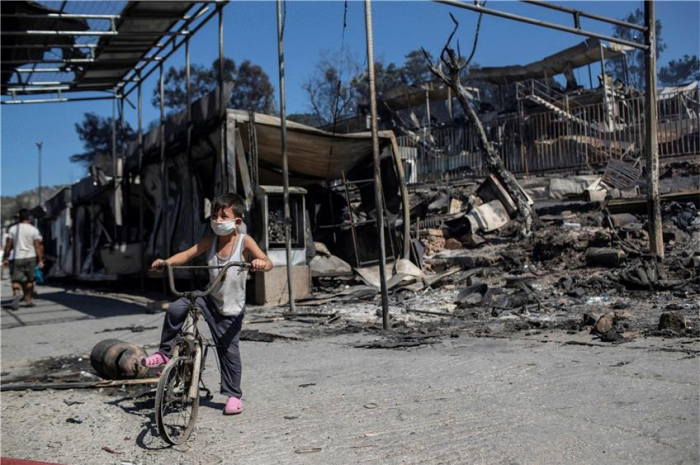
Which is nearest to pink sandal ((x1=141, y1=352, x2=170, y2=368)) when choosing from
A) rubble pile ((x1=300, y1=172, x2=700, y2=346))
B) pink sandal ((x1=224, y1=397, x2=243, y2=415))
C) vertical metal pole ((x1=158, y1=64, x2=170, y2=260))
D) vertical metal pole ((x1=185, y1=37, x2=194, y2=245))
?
pink sandal ((x1=224, y1=397, x2=243, y2=415))

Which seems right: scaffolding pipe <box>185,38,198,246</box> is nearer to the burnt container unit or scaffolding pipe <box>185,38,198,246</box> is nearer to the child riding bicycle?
the burnt container unit

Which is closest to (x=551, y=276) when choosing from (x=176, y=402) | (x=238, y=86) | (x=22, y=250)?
(x=176, y=402)

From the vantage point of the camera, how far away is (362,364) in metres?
6.29

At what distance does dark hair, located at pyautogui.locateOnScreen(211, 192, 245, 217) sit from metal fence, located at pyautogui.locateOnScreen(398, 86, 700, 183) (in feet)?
57.6

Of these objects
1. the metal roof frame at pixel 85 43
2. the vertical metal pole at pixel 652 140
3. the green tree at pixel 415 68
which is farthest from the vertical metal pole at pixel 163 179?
the green tree at pixel 415 68

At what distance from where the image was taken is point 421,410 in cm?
453

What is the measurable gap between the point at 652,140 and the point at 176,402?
1024cm

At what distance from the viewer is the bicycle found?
13.6 feet

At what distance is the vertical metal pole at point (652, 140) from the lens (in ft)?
37.5

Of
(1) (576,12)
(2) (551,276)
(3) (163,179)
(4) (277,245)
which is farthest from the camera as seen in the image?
(3) (163,179)

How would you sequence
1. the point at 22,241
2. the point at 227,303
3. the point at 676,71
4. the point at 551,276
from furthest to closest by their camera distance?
the point at 676,71 < the point at 22,241 < the point at 551,276 < the point at 227,303

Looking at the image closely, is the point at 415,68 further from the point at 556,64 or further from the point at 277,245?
the point at 277,245

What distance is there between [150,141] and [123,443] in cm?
1326

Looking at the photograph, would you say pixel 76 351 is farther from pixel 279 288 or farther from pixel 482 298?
pixel 482 298
